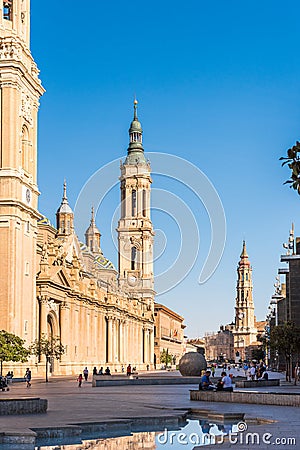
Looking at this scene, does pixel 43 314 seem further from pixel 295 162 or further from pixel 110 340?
pixel 295 162

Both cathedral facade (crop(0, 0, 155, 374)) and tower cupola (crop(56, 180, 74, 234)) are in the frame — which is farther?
tower cupola (crop(56, 180, 74, 234))

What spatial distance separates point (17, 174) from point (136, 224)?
3436 inches

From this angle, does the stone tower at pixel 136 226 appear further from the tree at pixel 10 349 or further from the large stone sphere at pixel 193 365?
the tree at pixel 10 349

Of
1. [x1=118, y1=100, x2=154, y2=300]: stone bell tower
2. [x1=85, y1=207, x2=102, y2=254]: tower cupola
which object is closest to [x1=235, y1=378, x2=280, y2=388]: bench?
[x1=118, y1=100, x2=154, y2=300]: stone bell tower

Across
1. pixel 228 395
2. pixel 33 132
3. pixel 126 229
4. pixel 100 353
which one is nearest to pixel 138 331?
pixel 126 229

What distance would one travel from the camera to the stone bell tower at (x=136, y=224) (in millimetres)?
146125

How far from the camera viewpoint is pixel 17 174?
59.8 metres

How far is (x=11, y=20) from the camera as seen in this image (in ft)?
206

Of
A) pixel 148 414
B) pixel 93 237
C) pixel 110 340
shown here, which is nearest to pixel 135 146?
pixel 93 237

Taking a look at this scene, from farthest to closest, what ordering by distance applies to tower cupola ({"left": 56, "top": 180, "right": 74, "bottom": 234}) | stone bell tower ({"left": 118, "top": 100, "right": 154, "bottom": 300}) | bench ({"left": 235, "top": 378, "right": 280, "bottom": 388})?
stone bell tower ({"left": 118, "top": 100, "right": 154, "bottom": 300}) → tower cupola ({"left": 56, "top": 180, "right": 74, "bottom": 234}) → bench ({"left": 235, "top": 378, "right": 280, "bottom": 388})

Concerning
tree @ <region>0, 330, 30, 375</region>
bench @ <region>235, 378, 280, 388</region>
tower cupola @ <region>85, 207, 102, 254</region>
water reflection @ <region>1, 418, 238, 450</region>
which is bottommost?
bench @ <region>235, 378, 280, 388</region>

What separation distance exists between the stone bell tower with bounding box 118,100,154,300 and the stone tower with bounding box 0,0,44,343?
267ft

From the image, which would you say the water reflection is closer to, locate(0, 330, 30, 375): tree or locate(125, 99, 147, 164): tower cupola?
locate(0, 330, 30, 375): tree

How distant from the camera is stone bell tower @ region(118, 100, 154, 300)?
14612 centimetres
